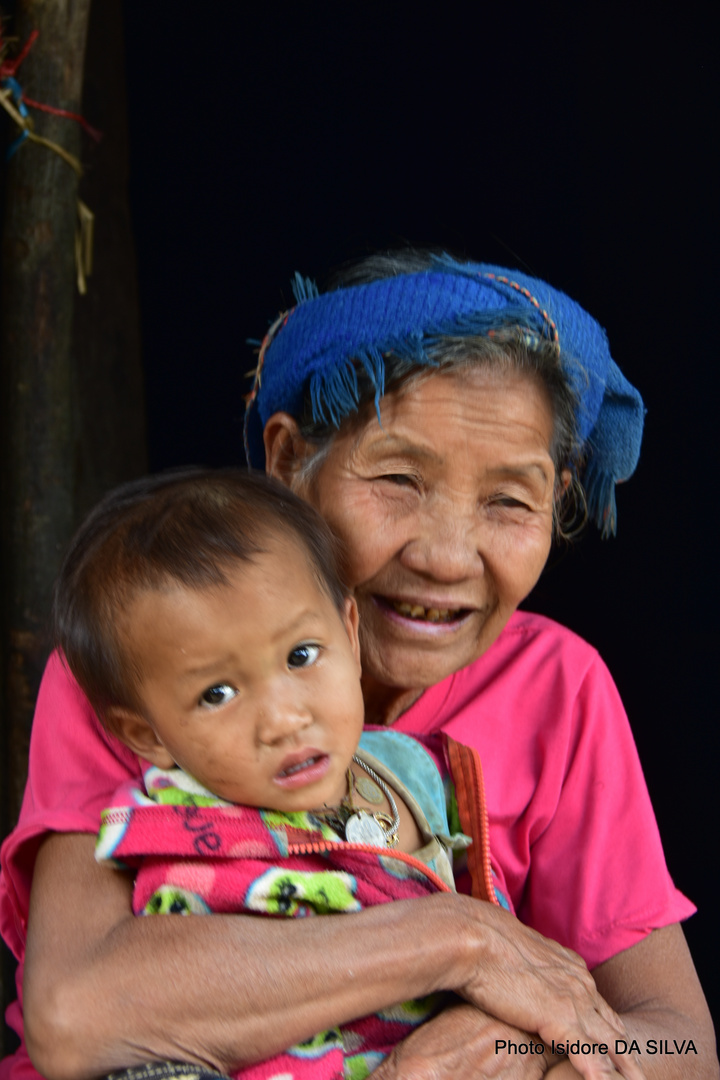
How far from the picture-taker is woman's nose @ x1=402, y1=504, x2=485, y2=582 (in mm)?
1981

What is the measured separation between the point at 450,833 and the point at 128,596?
0.81m

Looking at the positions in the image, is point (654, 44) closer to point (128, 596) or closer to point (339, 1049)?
point (128, 596)

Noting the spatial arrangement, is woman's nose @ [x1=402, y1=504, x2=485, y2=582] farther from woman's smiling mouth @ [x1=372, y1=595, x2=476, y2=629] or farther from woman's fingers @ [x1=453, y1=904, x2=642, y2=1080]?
woman's fingers @ [x1=453, y1=904, x2=642, y2=1080]

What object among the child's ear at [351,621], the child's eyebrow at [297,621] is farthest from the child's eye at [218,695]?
the child's ear at [351,621]

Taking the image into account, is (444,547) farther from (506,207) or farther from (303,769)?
(506,207)

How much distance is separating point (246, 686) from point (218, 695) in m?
0.05

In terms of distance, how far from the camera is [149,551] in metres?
1.60

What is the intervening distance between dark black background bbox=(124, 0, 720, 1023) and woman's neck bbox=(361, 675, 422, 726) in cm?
108

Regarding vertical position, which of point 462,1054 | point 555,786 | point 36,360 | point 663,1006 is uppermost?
point 36,360

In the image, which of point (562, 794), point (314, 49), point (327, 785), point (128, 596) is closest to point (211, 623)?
point (128, 596)

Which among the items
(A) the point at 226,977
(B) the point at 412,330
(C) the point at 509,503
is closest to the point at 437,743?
(C) the point at 509,503

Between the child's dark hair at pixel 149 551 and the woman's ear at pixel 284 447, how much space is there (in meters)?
0.41

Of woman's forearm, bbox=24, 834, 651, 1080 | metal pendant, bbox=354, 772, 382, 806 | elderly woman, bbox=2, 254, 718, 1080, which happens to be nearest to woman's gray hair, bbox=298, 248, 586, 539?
elderly woman, bbox=2, 254, 718, 1080

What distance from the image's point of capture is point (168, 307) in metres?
3.59
